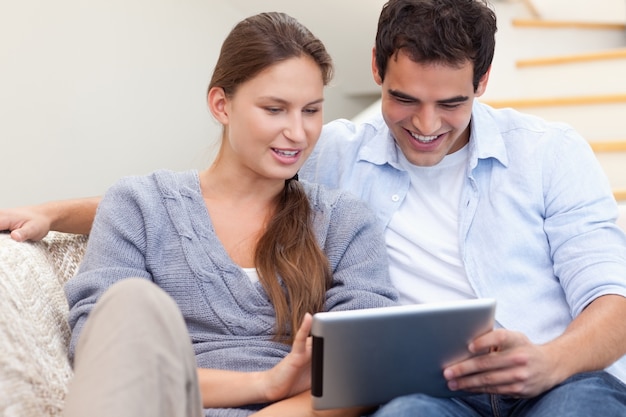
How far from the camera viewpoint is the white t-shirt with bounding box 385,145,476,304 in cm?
152

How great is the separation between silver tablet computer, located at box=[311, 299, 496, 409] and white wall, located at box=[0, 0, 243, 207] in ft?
5.25

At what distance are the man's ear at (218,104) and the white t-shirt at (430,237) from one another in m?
0.36

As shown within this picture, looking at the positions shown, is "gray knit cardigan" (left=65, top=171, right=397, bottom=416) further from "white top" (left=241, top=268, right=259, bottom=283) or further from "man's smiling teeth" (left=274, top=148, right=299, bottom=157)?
"man's smiling teeth" (left=274, top=148, right=299, bottom=157)

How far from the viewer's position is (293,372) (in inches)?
47.7

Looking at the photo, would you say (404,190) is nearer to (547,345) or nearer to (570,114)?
(547,345)

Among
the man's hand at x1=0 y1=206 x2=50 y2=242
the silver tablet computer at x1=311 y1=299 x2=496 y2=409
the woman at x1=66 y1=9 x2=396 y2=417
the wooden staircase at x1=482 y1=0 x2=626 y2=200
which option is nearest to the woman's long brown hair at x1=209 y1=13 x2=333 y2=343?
the woman at x1=66 y1=9 x2=396 y2=417

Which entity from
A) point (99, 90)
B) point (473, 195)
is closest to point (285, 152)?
point (473, 195)

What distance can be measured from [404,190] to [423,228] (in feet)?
0.27

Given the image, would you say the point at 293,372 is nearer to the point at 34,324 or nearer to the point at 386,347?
the point at 386,347

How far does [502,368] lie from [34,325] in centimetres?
69

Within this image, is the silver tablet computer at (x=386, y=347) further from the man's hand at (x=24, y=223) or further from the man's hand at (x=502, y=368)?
the man's hand at (x=24, y=223)

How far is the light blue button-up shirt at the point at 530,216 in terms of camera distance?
148 centimetres

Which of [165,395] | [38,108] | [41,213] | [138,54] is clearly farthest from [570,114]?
[165,395]

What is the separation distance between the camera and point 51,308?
54.7 inches
